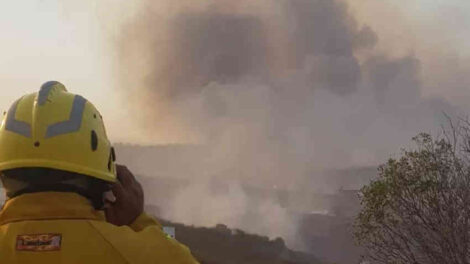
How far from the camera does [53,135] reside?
170 cm

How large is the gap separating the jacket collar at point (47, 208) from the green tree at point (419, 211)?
9396 millimetres

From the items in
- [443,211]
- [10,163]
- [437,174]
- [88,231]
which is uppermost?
[437,174]

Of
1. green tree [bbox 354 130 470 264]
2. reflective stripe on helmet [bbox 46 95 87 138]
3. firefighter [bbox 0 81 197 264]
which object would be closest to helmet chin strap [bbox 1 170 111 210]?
firefighter [bbox 0 81 197 264]

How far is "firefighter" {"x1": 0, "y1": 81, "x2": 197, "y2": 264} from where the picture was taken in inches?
62.9

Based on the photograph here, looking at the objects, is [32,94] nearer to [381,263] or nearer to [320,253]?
[381,263]

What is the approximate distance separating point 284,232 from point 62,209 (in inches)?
4479

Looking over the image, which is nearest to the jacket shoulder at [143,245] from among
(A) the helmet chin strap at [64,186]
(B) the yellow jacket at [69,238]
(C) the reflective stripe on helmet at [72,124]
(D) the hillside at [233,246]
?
(B) the yellow jacket at [69,238]

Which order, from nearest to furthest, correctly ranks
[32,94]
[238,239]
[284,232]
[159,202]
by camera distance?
[32,94], [238,239], [159,202], [284,232]

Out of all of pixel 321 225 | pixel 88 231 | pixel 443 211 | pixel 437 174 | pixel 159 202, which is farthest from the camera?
pixel 321 225

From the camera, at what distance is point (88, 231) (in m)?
1.62

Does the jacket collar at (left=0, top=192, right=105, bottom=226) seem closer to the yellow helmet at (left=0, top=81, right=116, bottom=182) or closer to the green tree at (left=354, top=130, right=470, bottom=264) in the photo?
the yellow helmet at (left=0, top=81, right=116, bottom=182)

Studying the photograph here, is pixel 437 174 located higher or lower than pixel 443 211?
higher

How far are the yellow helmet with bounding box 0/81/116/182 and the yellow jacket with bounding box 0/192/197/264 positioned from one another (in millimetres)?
103

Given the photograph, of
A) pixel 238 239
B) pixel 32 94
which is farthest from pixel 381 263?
pixel 238 239
